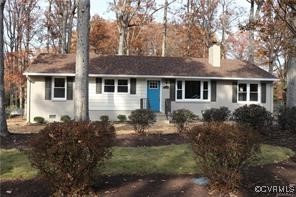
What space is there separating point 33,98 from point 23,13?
2653cm

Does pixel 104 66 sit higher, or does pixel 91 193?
pixel 104 66

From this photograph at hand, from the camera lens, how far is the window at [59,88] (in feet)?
89.3

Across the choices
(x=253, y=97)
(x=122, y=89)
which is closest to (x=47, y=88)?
(x=122, y=89)

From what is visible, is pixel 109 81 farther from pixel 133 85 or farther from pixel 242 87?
pixel 242 87

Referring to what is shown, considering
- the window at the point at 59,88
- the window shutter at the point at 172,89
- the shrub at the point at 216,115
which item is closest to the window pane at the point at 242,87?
the window shutter at the point at 172,89

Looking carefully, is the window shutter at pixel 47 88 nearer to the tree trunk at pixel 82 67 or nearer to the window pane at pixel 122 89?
the window pane at pixel 122 89

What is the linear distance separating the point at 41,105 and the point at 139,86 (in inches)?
244

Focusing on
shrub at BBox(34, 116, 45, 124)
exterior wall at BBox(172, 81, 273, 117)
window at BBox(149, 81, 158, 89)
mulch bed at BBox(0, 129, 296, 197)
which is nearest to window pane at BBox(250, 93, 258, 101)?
exterior wall at BBox(172, 81, 273, 117)

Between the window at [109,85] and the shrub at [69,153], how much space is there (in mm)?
20975

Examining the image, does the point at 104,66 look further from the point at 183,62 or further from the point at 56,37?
the point at 56,37

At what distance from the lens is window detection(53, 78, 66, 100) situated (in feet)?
89.3

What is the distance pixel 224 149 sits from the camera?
6988 mm

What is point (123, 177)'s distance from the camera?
28.9ft

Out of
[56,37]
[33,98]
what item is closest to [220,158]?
[33,98]
